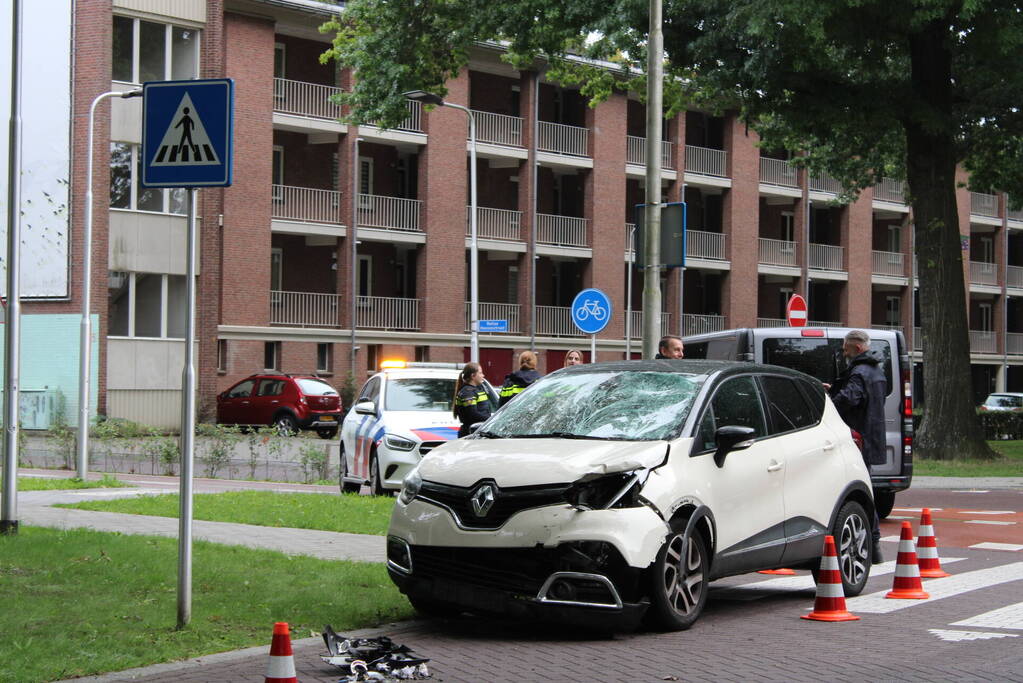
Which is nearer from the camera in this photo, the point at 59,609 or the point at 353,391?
the point at 59,609

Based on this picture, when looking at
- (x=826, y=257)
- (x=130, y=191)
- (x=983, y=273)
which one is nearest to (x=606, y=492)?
(x=130, y=191)

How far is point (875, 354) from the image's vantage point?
16.6 metres

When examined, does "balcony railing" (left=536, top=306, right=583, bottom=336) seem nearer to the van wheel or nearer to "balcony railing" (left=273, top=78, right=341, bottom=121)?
"balcony railing" (left=273, top=78, right=341, bottom=121)

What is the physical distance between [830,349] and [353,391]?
89.0 ft

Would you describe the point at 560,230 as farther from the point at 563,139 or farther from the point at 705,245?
the point at 705,245

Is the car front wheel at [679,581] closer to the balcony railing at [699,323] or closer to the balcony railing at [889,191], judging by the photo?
the balcony railing at [699,323]

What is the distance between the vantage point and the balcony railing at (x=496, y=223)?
4678cm

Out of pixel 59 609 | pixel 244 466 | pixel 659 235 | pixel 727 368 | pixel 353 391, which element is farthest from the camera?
pixel 353 391

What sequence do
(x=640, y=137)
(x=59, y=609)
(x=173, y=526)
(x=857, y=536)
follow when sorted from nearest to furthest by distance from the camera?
(x=59, y=609)
(x=857, y=536)
(x=173, y=526)
(x=640, y=137)

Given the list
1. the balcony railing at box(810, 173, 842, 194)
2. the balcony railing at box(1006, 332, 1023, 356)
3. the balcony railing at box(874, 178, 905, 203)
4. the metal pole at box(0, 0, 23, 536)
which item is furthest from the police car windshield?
the balcony railing at box(1006, 332, 1023, 356)

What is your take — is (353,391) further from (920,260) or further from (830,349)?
(830,349)

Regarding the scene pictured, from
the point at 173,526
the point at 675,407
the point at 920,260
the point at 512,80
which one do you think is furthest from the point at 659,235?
the point at 512,80

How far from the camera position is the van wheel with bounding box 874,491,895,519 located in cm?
1647

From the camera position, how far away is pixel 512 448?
8688 mm
